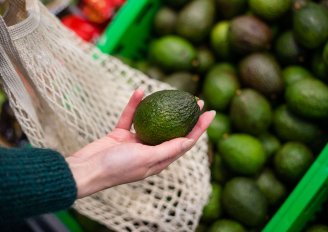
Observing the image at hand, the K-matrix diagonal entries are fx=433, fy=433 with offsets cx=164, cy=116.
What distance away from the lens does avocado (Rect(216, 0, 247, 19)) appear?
6.20 feet

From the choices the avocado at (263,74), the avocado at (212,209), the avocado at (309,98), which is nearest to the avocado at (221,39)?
Answer: the avocado at (263,74)

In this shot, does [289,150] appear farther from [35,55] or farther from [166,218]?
[35,55]

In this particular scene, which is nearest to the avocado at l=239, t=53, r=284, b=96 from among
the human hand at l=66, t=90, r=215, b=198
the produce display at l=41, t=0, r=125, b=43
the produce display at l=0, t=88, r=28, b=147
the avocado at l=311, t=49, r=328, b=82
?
the avocado at l=311, t=49, r=328, b=82

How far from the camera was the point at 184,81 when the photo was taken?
1.90m

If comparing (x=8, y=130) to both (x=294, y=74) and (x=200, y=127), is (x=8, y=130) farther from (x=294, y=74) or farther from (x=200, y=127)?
(x=294, y=74)

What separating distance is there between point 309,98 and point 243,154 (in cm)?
31

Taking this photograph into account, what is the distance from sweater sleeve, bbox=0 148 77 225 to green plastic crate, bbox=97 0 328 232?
756 millimetres

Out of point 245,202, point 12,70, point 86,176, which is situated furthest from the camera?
point 245,202

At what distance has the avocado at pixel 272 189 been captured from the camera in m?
1.64

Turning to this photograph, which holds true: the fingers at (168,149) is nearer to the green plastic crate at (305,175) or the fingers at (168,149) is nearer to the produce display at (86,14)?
the green plastic crate at (305,175)

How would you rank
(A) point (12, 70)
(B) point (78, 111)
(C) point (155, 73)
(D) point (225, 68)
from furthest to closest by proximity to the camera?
(C) point (155, 73) < (D) point (225, 68) < (B) point (78, 111) < (A) point (12, 70)

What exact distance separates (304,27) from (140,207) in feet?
3.05

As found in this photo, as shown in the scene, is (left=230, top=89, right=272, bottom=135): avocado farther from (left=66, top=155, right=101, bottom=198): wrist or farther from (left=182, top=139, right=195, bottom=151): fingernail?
(left=66, top=155, right=101, bottom=198): wrist

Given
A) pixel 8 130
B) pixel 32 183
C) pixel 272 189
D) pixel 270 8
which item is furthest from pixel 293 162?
pixel 8 130
